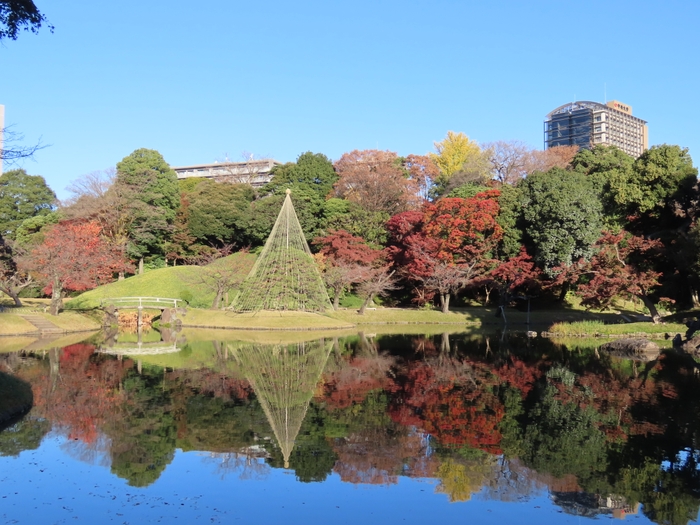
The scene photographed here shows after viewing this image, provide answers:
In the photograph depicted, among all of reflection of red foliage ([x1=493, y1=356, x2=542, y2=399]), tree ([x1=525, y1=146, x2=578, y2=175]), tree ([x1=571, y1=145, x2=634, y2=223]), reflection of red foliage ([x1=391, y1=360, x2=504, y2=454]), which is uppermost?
tree ([x1=525, y1=146, x2=578, y2=175])

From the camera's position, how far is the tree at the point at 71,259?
34.4 metres

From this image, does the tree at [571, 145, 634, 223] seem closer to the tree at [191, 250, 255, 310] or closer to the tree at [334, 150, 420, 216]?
the tree at [334, 150, 420, 216]

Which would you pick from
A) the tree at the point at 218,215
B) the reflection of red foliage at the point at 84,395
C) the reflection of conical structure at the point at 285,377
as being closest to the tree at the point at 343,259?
the tree at the point at 218,215

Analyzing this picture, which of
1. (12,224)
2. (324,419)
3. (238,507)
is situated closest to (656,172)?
(324,419)

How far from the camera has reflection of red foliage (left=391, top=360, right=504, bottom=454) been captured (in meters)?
12.5

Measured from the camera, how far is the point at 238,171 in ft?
244

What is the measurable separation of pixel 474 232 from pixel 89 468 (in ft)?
107

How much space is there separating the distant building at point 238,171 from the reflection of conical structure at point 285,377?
38.8 metres

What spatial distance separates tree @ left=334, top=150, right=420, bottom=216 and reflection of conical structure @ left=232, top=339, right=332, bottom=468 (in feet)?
83.0

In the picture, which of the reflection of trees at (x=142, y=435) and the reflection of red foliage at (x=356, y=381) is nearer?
the reflection of trees at (x=142, y=435)

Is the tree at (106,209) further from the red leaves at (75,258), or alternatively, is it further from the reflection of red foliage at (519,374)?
the reflection of red foliage at (519,374)

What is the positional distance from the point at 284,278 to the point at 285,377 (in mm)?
19195

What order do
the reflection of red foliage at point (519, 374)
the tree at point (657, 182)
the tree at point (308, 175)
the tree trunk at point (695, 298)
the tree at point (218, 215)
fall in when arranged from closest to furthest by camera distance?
the reflection of red foliage at point (519, 374) < the tree at point (657, 182) < the tree trunk at point (695, 298) < the tree at point (218, 215) < the tree at point (308, 175)

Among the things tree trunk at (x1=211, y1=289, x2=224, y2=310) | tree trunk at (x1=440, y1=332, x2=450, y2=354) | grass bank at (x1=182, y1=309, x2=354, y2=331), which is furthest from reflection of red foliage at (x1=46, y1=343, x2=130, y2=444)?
tree trunk at (x1=211, y1=289, x2=224, y2=310)
